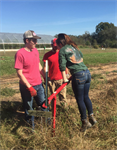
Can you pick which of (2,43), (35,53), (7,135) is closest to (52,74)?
(35,53)

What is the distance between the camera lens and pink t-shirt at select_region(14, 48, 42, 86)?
91.1 inches

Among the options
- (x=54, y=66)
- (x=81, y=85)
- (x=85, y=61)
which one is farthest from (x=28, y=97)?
(x=85, y=61)

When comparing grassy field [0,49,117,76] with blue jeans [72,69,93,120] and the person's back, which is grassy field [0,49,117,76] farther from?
blue jeans [72,69,93,120]

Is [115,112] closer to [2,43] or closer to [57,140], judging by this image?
[57,140]

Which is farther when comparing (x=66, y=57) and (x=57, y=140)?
(x=66, y=57)

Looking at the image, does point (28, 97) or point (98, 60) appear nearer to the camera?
point (28, 97)

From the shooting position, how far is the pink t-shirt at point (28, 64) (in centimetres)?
231

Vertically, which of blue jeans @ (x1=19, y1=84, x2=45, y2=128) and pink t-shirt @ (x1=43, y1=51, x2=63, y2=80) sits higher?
pink t-shirt @ (x1=43, y1=51, x2=63, y2=80)

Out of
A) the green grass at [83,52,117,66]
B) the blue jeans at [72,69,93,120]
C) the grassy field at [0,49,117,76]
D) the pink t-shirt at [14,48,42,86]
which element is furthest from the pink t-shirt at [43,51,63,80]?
the green grass at [83,52,117,66]

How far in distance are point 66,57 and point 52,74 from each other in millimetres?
1197

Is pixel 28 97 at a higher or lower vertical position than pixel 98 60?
lower

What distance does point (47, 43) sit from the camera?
112 feet

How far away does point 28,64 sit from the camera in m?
2.43

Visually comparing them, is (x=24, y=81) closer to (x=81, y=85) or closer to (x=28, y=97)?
(x=28, y=97)
